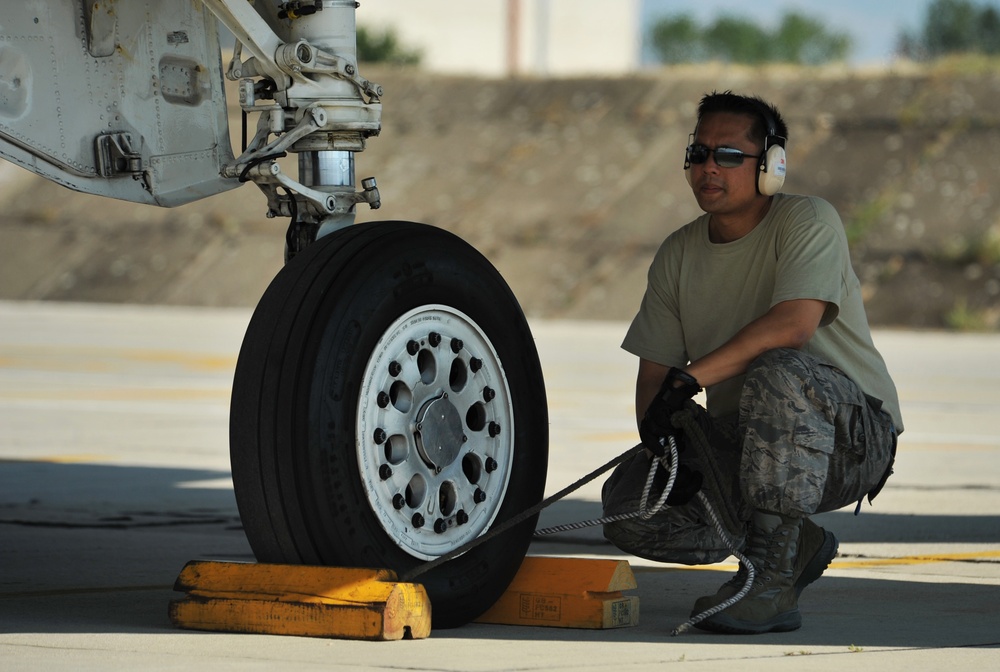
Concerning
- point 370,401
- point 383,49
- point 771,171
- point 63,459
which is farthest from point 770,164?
point 383,49

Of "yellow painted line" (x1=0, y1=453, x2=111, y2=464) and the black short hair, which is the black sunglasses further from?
"yellow painted line" (x1=0, y1=453, x2=111, y2=464)

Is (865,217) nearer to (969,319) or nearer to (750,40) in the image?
(969,319)

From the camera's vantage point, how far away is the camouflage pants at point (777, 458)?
4.51 m

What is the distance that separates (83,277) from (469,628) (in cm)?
2651

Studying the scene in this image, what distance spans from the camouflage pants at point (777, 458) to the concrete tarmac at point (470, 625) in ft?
0.77

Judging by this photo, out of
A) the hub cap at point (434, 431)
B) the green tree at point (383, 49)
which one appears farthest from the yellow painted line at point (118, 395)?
the green tree at point (383, 49)

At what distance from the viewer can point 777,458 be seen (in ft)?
14.8

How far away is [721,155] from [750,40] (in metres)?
114

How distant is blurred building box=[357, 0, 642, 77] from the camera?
5281 centimetres

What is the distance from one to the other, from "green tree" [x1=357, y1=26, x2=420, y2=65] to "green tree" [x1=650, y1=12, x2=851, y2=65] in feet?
214

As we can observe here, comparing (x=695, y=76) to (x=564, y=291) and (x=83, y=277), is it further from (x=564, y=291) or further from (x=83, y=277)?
(x=83, y=277)

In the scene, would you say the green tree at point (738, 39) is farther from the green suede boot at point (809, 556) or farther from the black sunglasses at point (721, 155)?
the green suede boot at point (809, 556)

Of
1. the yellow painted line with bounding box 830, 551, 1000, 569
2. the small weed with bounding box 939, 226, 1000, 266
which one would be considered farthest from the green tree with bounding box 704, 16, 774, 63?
the yellow painted line with bounding box 830, 551, 1000, 569

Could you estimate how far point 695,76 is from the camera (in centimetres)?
3234
